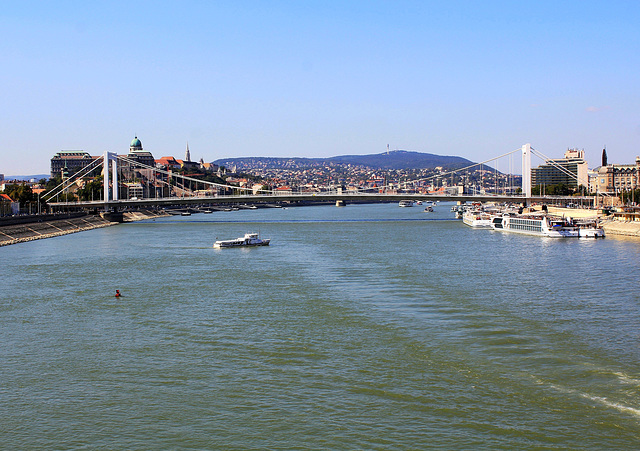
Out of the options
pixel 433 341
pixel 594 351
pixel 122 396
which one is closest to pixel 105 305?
pixel 122 396

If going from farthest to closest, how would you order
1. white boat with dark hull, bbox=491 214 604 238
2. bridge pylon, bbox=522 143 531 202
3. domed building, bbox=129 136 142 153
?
domed building, bbox=129 136 142 153 < bridge pylon, bbox=522 143 531 202 < white boat with dark hull, bbox=491 214 604 238

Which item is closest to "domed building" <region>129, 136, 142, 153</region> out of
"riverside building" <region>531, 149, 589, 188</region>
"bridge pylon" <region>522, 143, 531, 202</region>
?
"riverside building" <region>531, 149, 589, 188</region>

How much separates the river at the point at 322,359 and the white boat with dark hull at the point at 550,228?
13.5 meters

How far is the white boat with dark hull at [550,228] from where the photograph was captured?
31.0 metres

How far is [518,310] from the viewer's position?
495 inches

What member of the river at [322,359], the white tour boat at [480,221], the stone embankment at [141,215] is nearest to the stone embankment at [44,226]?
the stone embankment at [141,215]

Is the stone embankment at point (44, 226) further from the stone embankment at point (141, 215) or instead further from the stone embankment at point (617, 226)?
the stone embankment at point (617, 226)

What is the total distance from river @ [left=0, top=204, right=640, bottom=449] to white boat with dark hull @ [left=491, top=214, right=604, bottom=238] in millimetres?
13484

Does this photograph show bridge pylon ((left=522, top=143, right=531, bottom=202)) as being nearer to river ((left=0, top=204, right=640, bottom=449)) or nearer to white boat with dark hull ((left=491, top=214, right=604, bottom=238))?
white boat with dark hull ((left=491, top=214, right=604, bottom=238))

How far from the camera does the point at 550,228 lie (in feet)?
105

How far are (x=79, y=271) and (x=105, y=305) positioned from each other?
5.90 m

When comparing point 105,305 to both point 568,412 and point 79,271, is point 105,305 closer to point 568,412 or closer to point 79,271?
point 79,271

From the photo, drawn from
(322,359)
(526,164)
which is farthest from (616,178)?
(322,359)

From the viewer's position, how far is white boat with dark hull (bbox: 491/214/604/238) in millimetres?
31031
